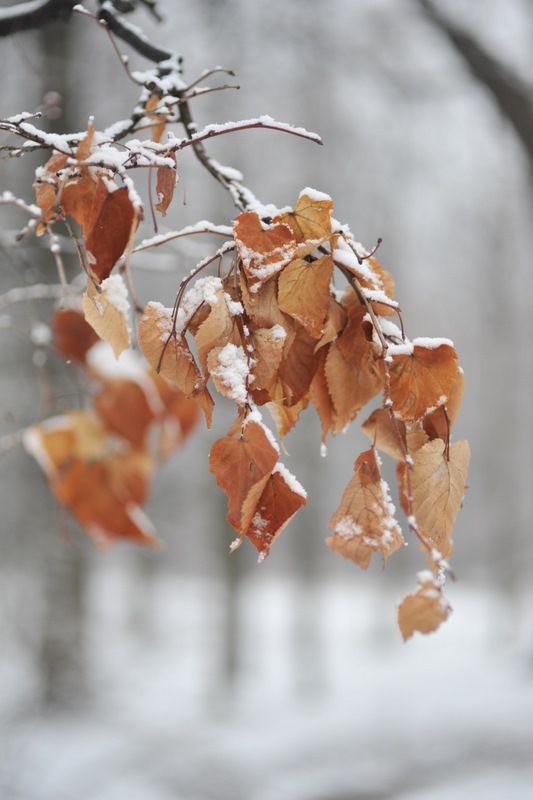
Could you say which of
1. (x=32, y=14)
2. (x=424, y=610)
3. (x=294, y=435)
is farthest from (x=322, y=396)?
(x=294, y=435)

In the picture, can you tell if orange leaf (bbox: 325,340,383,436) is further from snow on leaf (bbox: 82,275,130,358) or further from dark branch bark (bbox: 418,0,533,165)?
dark branch bark (bbox: 418,0,533,165)

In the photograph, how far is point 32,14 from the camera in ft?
3.95

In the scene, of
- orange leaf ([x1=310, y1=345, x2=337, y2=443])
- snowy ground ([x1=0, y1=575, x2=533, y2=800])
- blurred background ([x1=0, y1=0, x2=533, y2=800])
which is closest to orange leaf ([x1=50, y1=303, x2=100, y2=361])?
blurred background ([x1=0, y1=0, x2=533, y2=800])

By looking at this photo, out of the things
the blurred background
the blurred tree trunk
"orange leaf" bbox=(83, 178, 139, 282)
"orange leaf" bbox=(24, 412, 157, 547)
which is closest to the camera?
"orange leaf" bbox=(83, 178, 139, 282)

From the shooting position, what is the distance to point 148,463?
6.41 feet

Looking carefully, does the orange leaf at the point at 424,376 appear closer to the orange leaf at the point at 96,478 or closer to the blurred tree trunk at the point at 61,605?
the orange leaf at the point at 96,478

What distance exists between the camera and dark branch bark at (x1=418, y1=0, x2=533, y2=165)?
2.63 m

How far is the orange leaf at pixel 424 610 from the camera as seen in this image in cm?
66

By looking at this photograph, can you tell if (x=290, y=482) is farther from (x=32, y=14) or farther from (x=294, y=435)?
(x=294, y=435)

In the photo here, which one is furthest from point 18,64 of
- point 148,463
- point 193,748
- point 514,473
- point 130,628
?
point 130,628

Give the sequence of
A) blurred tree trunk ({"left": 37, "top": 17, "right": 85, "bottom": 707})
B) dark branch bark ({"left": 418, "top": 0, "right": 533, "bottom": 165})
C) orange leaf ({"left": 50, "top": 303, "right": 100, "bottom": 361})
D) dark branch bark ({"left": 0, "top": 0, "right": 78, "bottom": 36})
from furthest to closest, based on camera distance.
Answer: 1. blurred tree trunk ({"left": 37, "top": 17, "right": 85, "bottom": 707})
2. dark branch bark ({"left": 418, "top": 0, "right": 533, "bottom": 165})
3. orange leaf ({"left": 50, "top": 303, "right": 100, "bottom": 361})
4. dark branch bark ({"left": 0, "top": 0, "right": 78, "bottom": 36})

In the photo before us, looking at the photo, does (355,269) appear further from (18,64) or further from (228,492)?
(18,64)

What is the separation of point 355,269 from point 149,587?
11.4 m

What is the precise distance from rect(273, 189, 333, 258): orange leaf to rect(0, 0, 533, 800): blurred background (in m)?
1.25
